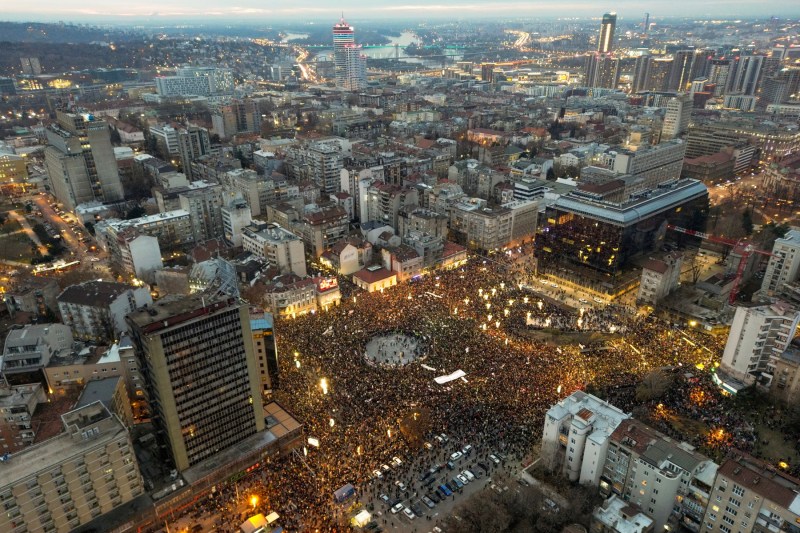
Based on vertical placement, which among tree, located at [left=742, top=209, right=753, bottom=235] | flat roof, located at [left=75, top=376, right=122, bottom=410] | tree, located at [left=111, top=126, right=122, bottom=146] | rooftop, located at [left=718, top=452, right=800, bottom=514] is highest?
rooftop, located at [left=718, top=452, right=800, bottom=514]

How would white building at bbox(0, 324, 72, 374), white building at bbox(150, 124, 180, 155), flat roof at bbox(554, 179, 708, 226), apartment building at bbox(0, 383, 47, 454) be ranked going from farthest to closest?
white building at bbox(150, 124, 180, 155) → flat roof at bbox(554, 179, 708, 226) → white building at bbox(0, 324, 72, 374) → apartment building at bbox(0, 383, 47, 454)

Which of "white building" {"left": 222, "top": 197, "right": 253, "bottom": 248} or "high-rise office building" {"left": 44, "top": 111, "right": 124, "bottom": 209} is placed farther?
"high-rise office building" {"left": 44, "top": 111, "right": 124, "bottom": 209}

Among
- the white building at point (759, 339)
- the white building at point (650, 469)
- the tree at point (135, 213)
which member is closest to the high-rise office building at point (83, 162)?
the tree at point (135, 213)

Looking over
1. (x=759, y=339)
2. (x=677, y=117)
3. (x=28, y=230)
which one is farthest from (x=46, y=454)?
(x=677, y=117)

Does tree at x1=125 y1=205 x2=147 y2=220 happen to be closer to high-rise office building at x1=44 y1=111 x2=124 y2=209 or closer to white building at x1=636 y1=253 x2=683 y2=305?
high-rise office building at x1=44 y1=111 x2=124 y2=209

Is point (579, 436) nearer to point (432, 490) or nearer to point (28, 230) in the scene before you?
point (432, 490)

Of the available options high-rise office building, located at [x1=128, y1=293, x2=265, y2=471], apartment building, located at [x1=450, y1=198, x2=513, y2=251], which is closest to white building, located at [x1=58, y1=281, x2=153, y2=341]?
high-rise office building, located at [x1=128, y1=293, x2=265, y2=471]

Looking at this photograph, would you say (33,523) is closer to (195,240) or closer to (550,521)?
(550,521)
